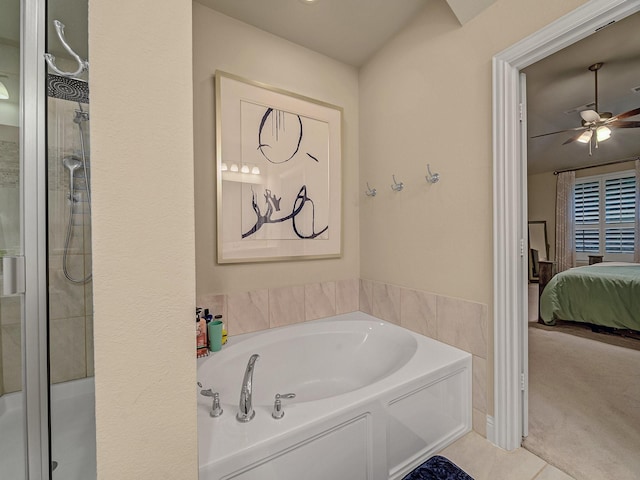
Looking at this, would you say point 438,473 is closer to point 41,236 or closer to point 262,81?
point 41,236

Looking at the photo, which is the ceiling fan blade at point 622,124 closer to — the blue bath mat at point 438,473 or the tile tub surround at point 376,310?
the tile tub surround at point 376,310

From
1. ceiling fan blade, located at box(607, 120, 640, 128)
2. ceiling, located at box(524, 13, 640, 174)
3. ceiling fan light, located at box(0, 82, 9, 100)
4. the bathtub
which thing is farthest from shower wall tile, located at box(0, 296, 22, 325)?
ceiling fan blade, located at box(607, 120, 640, 128)

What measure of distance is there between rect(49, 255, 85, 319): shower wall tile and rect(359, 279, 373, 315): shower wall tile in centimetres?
197

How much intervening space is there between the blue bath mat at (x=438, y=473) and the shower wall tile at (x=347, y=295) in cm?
142

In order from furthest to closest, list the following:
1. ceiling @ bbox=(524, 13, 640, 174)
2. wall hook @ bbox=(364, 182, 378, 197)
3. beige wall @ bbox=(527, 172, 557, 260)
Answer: beige wall @ bbox=(527, 172, 557, 260), wall hook @ bbox=(364, 182, 378, 197), ceiling @ bbox=(524, 13, 640, 174)

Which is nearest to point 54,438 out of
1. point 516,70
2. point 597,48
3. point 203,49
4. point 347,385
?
point 347,385

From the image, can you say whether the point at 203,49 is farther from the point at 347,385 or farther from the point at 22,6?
the point at 347,385

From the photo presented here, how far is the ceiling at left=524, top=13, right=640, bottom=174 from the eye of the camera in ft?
7.29

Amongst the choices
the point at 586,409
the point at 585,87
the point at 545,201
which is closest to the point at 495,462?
the point at 586,409

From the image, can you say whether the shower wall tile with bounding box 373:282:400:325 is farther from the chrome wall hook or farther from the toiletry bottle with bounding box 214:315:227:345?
the chrome wall hook

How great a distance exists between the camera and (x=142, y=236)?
602mm

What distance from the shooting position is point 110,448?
0.59m

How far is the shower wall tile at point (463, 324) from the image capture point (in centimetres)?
161

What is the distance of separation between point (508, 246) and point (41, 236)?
1.82 metres
